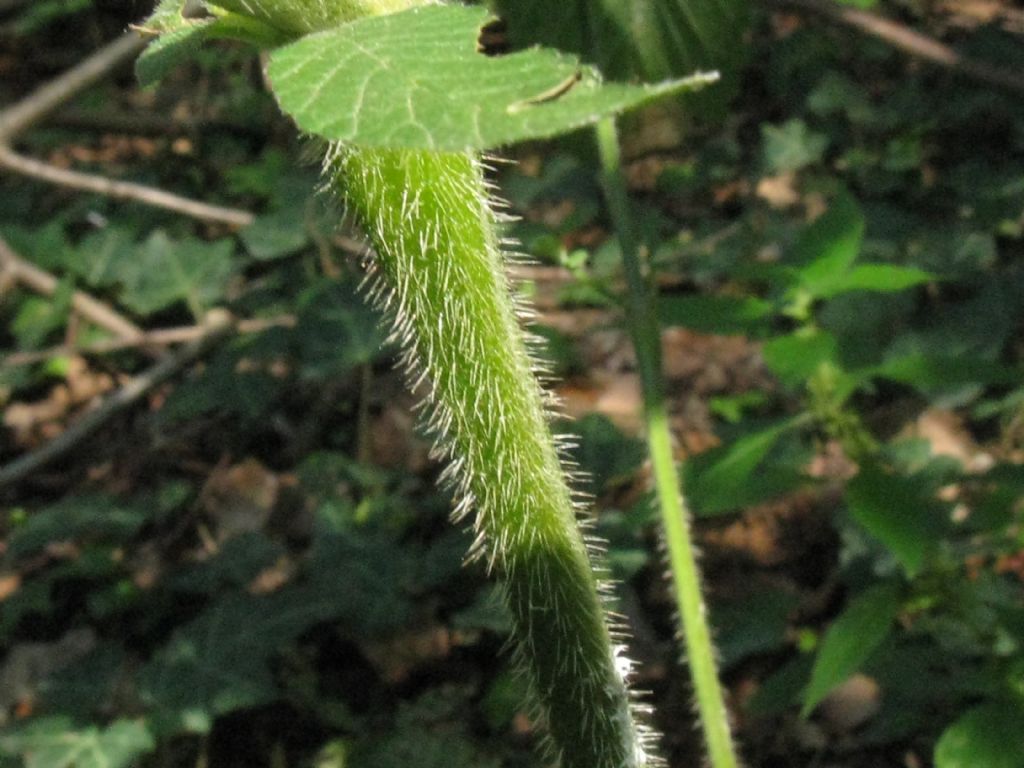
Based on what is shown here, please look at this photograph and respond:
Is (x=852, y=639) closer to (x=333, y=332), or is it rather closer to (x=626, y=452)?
(x=626, y=452)

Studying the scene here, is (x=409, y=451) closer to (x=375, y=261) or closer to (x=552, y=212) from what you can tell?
(x=552, y=212)

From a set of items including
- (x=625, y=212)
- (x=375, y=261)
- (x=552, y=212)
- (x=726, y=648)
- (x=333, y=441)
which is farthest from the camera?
(x=552, y=212)

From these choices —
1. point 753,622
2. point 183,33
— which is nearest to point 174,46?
point 183,33

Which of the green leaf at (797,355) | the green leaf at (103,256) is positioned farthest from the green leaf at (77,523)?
the green leaf at (797,355)

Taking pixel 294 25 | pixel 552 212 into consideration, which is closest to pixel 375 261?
pixel 294 25

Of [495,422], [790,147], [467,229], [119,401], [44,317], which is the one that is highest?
[467,229]

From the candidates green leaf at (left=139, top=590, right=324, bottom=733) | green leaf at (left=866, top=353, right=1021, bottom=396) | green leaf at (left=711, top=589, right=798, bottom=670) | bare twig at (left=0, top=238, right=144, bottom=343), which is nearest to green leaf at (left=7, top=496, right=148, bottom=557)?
green leaf at (left=139, top=590, right=324, bottom=733)

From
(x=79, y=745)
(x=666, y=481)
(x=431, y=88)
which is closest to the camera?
(x=431, y=88)

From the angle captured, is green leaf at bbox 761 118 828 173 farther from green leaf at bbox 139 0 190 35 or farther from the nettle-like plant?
green leaf at bbox 139 0 190 35
